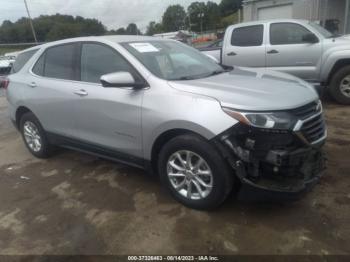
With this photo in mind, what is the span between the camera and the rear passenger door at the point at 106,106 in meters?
3.76

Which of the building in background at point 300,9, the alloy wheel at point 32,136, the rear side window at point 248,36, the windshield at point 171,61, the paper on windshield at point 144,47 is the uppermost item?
the building in background at point 300,9

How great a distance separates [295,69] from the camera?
24.4 feet

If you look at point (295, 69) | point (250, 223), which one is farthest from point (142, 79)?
point (295, 69)

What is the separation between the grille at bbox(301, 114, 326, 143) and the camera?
3168mm

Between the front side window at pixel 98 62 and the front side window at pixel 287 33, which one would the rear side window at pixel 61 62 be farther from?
the front side window at pixel 287 33

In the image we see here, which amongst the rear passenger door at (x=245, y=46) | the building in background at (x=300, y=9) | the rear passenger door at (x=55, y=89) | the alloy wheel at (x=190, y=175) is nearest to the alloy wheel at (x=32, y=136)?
the rear passenger door at (x=55, y=89)

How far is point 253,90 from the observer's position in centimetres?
332

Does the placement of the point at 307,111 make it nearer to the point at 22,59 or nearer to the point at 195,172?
the point at 195,172

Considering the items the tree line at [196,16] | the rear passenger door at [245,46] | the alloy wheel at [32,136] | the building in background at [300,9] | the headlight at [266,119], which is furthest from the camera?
the tree line at [196,16]

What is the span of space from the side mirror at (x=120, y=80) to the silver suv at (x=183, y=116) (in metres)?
0.01

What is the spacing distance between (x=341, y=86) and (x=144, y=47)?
4727 mm

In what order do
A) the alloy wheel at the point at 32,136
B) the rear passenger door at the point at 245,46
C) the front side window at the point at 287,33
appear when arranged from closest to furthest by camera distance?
the alloy wheel at the point at 32,136
the front side window at the point at 287,33
the rear passenger door at the point at 245,46

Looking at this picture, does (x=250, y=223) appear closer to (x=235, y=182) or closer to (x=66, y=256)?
(x=235, y=182)

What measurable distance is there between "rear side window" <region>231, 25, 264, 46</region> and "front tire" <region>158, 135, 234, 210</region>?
5.14 m
